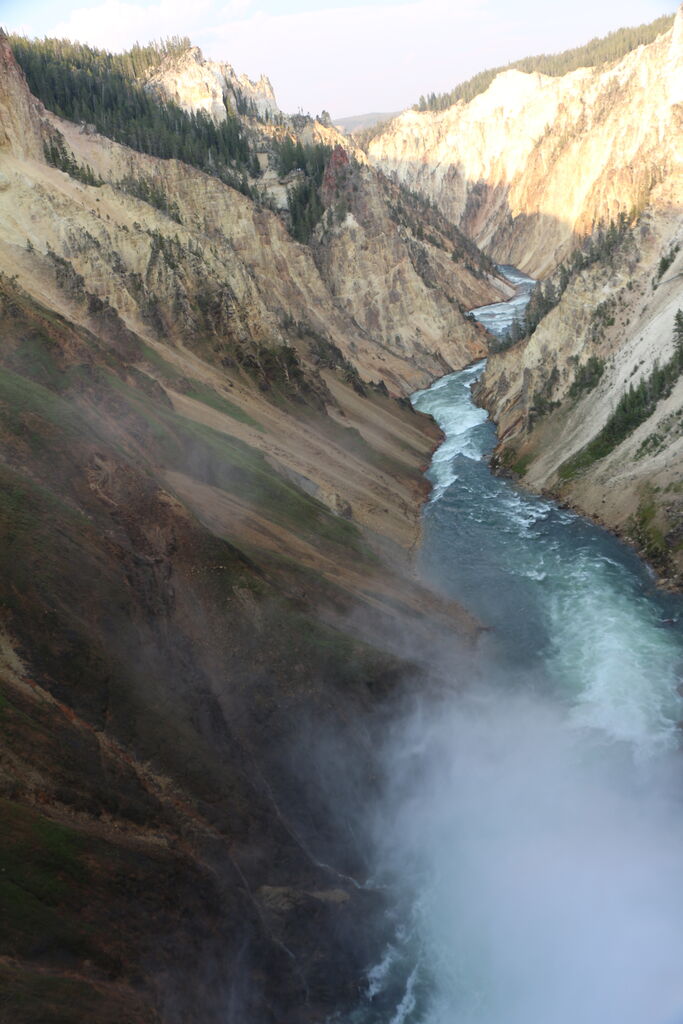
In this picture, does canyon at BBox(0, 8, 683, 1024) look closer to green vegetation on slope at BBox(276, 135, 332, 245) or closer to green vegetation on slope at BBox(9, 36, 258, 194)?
green vegetation on slope at BBox(9, 36, 258, 194)

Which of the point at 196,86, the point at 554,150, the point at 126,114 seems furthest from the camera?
the point at 554,150

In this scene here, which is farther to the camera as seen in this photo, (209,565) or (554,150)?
(554,150)

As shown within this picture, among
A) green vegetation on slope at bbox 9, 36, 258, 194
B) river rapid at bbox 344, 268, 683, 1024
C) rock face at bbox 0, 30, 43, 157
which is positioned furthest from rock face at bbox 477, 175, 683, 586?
green vegetation on slope at bbox 9, 36, 258, 194

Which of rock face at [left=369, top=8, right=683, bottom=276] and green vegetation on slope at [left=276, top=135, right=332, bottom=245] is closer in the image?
green vegetation on slope at [left=276, top=135, right=332, bottom=245]

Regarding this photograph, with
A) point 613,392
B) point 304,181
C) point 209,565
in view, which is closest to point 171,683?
point 209,565

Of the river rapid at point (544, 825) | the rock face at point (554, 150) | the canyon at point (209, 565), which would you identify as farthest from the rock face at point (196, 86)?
the river rapid at point (544, 825)

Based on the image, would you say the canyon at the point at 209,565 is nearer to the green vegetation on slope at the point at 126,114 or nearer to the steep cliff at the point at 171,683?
the steep cliff at the point at 171,683

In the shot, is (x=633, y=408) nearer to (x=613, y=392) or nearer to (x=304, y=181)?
(x=613, y=392)
